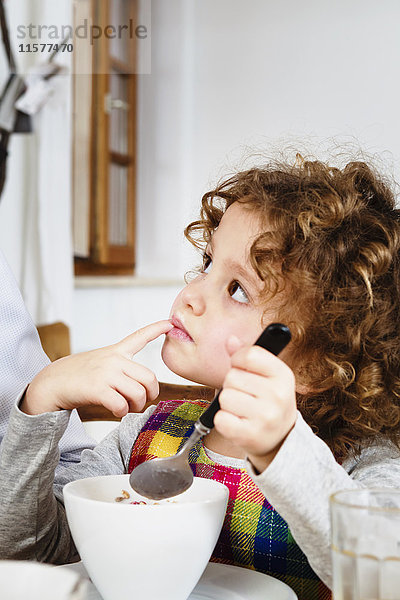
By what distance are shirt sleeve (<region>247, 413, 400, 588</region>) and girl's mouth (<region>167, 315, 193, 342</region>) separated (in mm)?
308

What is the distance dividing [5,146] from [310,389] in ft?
7.89

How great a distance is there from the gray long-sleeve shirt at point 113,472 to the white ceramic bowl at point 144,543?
68 mm

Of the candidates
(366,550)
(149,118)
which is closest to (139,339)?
(366,550)

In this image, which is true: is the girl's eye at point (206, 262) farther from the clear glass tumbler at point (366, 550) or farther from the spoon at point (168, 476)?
the clear glass tumbler at point (366, 550)

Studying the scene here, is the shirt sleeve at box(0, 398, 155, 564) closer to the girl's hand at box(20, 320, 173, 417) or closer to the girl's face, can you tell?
the girl's hand at box(20, 320, 173, 417)

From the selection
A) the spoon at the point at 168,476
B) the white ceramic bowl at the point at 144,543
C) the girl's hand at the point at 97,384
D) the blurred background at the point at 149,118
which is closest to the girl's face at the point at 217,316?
the girl's hand at the point at 97,384

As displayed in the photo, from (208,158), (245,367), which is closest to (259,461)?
(245,367)

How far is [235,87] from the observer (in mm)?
4484

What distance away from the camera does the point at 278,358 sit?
773 millimetres

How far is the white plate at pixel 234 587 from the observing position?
0.61m

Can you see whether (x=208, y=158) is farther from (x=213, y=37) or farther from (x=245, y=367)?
(x=245, y=367)

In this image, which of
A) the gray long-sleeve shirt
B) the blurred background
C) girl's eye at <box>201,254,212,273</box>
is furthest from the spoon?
the blurred background

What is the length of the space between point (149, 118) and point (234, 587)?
433 cm

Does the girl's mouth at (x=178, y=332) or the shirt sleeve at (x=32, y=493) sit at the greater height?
the girl's mouth at (x=178, y=332)
